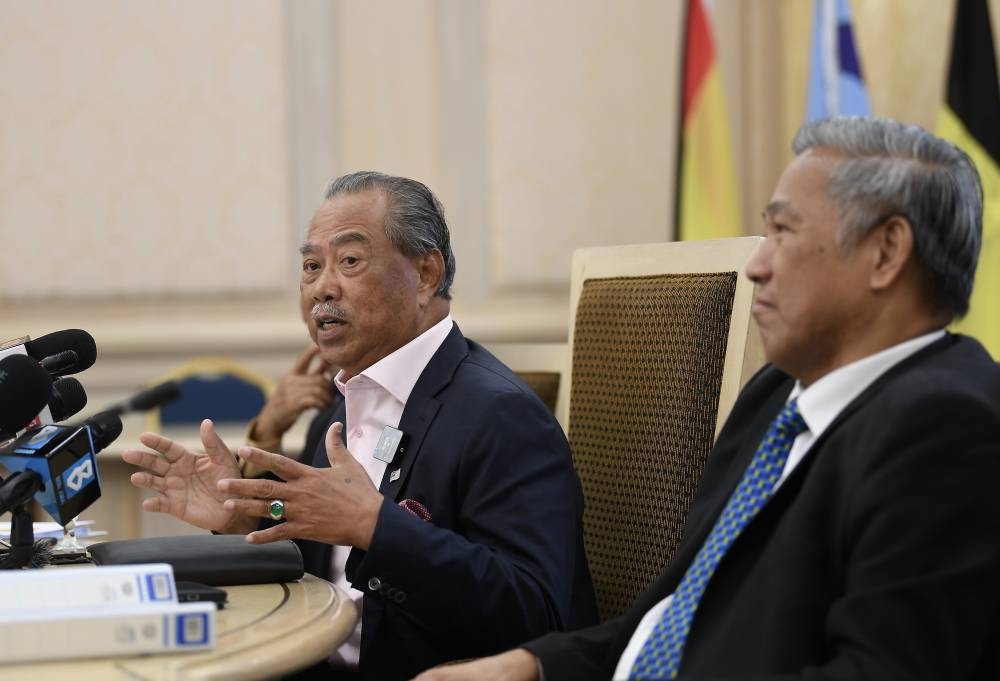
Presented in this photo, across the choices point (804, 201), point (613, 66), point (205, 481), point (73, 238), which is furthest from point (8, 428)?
point (613, 66)

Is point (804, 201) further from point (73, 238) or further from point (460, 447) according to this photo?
point (73, 238)

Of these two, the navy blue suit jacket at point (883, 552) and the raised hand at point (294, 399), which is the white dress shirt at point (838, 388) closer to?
the navy blue suit jacket at point (883, 552)

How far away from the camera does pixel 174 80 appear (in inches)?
178

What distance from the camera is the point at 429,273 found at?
208cm

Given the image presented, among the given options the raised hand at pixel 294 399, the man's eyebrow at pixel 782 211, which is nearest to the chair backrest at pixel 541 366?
the raised hand at pixel 294 399

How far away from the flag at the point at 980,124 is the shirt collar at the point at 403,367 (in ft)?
7.12

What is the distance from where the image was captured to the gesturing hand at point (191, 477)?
175 centimetres

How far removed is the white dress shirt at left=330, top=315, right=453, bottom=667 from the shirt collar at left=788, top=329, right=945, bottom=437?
0.79 meters

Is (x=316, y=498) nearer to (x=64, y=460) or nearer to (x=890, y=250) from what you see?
(x=64, y=460)

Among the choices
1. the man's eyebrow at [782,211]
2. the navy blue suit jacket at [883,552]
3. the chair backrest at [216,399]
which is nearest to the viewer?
the navy blue suit jacket at [883,552]

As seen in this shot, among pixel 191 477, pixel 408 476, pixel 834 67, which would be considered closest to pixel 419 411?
pixel 408 476

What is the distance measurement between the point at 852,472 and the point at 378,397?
962mm

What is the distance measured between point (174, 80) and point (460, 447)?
3.16 m

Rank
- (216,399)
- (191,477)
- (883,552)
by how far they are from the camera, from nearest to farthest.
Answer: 1. (883,552)
2. (191,477)
3. (216,399)
